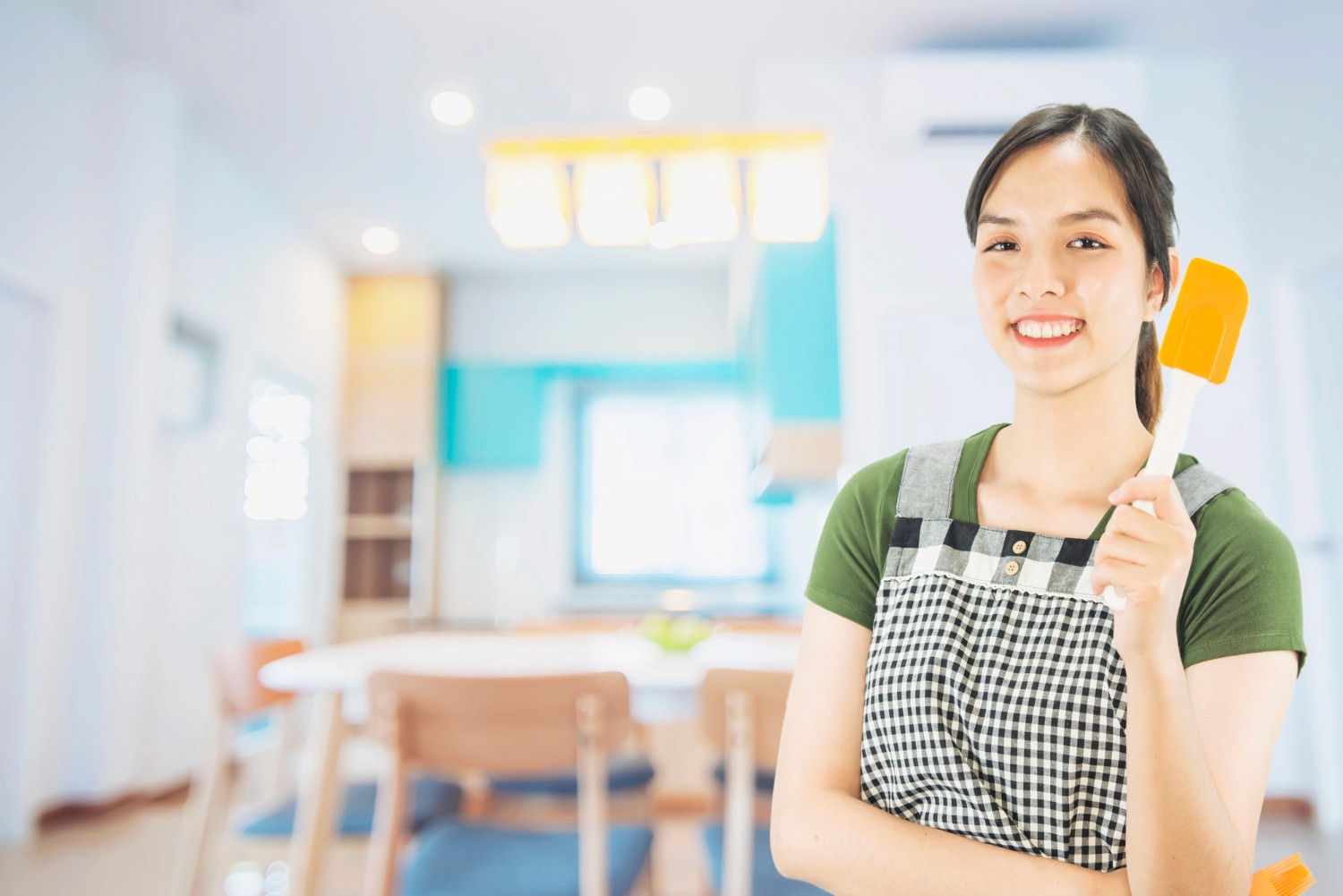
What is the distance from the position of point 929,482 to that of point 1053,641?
14cm

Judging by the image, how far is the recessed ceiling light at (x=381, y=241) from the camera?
482 centimetres

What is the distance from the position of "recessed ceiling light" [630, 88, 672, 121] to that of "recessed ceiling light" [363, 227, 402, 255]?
1.94m

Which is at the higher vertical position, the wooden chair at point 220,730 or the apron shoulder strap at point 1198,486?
the apron shoulder strap at point 1198,486

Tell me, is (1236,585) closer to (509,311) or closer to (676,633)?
(676,633)

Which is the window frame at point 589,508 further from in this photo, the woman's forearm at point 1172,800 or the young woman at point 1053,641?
the woman's forearm at point 1172,800

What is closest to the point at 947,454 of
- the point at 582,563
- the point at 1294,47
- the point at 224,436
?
the point at 1294,47

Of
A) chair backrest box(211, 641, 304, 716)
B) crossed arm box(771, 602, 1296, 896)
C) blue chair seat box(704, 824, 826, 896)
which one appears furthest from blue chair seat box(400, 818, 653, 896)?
crossed arm box(771, 602, 1296, 896)

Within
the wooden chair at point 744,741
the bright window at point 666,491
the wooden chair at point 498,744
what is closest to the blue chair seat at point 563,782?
the wooden chair at point 498,744

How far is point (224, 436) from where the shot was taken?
409cm

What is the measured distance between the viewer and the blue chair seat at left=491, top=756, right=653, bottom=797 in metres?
2.12

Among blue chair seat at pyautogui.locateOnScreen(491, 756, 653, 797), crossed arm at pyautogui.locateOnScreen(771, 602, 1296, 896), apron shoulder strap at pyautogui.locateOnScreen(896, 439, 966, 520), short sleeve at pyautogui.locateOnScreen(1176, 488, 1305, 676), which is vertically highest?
apron shoulder strap at pyautogui.locateOnScreen(896, 439, 966, 520)

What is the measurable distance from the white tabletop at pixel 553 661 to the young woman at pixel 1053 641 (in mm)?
850

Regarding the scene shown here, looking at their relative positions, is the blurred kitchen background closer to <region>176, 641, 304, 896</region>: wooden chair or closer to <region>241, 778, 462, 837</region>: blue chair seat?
<region>176, 641, 304, 896</region>: wooden chair

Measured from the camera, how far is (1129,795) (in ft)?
1.56
